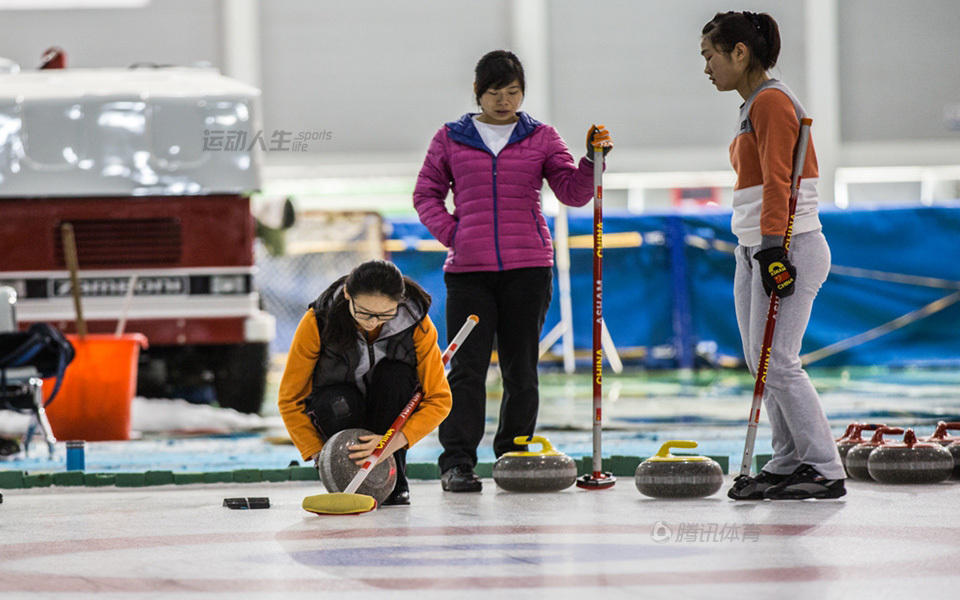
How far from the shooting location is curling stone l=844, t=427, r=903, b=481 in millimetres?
4742

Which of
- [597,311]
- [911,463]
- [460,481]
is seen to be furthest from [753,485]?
[460,481]

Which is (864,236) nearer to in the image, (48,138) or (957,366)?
(957,366)

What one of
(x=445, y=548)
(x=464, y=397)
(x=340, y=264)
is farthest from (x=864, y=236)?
(x=445, y=548)

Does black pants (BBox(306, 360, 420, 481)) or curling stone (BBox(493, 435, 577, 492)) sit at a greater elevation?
black pants (BBox(306, 360, 420, 481))

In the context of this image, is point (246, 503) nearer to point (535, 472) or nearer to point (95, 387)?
point (535, 472)

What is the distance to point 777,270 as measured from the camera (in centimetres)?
409

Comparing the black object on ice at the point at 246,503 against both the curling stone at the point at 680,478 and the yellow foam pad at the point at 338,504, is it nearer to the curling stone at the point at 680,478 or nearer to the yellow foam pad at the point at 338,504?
the yellow foam pad at the point at 338,504

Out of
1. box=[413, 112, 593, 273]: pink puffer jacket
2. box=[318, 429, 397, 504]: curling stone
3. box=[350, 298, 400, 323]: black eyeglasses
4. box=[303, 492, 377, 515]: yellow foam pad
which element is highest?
box=[413, 112, 593, 273]: pink puffer jacket

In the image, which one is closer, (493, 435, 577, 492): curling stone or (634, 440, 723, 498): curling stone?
(634, 440, 723, 498): curling stone

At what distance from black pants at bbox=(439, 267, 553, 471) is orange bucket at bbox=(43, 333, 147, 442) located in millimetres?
2685

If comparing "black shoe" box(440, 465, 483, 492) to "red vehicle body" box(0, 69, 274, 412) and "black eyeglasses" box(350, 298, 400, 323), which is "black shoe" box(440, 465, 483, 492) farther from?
"red vehicle body" box(0, 69, 274, 412)

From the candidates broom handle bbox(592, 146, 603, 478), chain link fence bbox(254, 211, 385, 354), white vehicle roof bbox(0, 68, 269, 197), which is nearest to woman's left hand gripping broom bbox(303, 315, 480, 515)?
broom handle bbox(592, 146, 603, 478)

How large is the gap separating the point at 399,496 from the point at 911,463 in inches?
67.3

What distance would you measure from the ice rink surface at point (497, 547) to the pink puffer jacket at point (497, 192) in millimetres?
911
